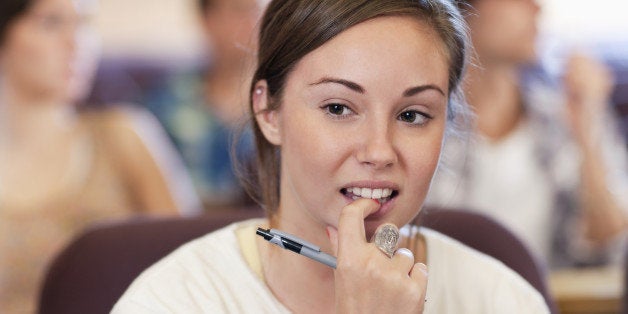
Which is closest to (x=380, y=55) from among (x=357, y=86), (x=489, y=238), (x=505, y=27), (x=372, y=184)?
(x=357, y=86)

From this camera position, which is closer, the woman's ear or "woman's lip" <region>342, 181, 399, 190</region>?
"woman's lip" <region>342, 181, 399, 190</region>

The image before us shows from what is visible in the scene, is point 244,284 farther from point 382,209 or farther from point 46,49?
point 46,49

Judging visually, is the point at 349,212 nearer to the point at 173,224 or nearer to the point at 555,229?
the point at 173,224

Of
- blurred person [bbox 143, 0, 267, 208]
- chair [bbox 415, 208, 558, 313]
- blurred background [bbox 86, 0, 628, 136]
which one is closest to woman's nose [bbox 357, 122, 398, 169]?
chair [bbox 415, 208, 558, 313]

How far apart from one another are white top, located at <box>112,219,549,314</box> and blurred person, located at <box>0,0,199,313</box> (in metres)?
0.90

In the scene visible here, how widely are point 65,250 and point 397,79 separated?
56 cm

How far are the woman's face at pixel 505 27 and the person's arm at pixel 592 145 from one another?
0.17 metres

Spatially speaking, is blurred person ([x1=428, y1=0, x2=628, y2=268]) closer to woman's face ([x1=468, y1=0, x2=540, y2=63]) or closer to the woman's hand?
woman's face ([x1=468, y1=0, x2=540, y2=63])

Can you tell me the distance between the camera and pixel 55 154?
92.2 inches

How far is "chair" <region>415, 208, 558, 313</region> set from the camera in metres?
1.42

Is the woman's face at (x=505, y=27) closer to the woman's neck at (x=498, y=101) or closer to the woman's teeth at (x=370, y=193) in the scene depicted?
the woman's neck at (x=498, y=101)

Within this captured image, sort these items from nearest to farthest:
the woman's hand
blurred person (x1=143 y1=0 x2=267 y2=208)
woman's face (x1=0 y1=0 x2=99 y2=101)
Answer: the woman's hand → woman's face (x1=0 y1=0 x2=99 y2=101) → blurred person (x1=143 y1=0 x2=267 y2=208)

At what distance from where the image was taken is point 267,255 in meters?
1.34

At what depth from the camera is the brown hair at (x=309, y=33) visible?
47.3 inches
